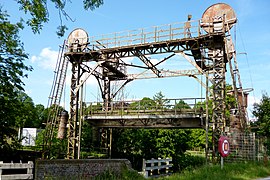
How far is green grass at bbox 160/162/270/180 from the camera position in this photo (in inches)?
430

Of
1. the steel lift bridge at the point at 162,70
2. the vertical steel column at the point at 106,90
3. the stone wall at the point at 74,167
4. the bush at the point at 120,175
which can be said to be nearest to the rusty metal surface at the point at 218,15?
the steel lift bridge at the point at 162,70

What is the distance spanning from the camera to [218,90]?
20766mm

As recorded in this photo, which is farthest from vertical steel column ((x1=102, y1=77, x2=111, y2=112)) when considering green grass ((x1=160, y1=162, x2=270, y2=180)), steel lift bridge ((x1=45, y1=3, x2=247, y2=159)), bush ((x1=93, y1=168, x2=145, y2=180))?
green grass ((x1=160, y1=162, x2=270, y2=180))

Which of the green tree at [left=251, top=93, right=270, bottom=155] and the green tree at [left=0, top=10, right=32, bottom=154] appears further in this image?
the green tree at [left=251, top=93, right=270, bottom=155]

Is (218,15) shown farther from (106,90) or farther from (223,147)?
(106,90)

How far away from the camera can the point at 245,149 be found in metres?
17.5

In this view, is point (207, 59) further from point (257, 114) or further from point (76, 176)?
point (76, 176)

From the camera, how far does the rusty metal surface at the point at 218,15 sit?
21656 millimetres

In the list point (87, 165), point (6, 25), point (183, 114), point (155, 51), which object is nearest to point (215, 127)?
point (183, 114)

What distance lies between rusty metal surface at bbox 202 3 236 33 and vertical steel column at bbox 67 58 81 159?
11.5m

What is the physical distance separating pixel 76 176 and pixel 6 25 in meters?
6.34

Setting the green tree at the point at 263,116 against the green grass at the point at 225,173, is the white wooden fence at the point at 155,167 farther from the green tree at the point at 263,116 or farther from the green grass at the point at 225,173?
the green tree at the point at 263,116

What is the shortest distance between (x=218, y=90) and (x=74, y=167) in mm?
12813

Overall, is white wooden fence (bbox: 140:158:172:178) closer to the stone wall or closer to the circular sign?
the stone wall
